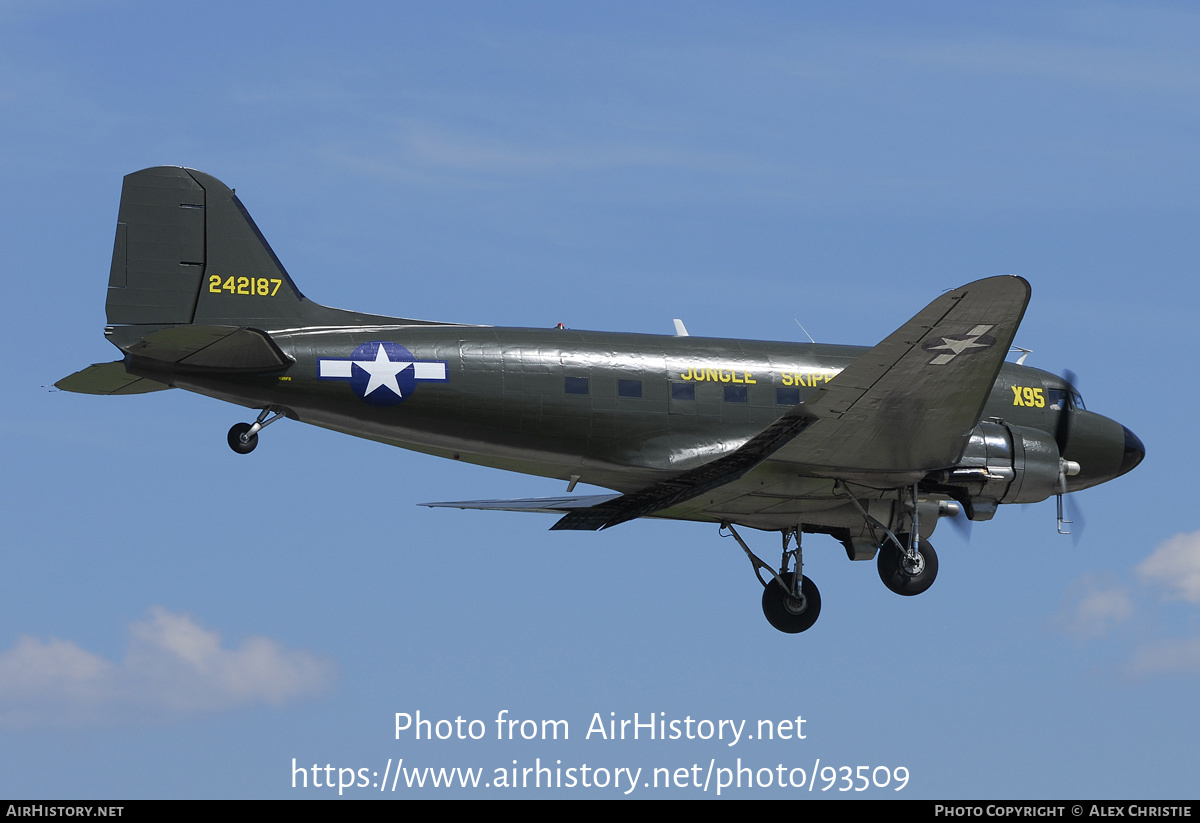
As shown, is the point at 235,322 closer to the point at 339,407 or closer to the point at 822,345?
the point at 339,407

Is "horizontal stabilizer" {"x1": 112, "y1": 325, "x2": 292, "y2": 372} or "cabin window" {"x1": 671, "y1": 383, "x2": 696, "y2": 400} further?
"cabin window" {"x1": 671, "y1": 383, "x2": 696, "y2": 400}

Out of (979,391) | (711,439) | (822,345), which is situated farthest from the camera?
(822,345)

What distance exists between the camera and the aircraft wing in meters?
A: 22.0

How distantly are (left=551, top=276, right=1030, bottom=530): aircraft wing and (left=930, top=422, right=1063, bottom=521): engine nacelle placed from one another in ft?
2.55

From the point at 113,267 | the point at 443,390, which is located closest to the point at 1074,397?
the point at 443,390

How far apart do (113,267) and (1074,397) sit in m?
18.1

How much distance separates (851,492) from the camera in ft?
87.9

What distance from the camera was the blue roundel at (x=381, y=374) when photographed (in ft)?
80.8

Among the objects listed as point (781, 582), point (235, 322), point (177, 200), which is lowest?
point (781, 582)

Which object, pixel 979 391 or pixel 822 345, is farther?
pixel 822 345

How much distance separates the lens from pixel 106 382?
24.4 m

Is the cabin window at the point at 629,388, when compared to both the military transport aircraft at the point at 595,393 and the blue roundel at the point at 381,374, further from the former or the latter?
the blue roundel at the point at 381,374

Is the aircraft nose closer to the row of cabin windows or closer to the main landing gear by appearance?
the row of cabin windows

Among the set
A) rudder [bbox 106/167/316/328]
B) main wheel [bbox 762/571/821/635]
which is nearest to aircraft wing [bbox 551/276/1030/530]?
main wheel [bbox 762/571/821/635]
